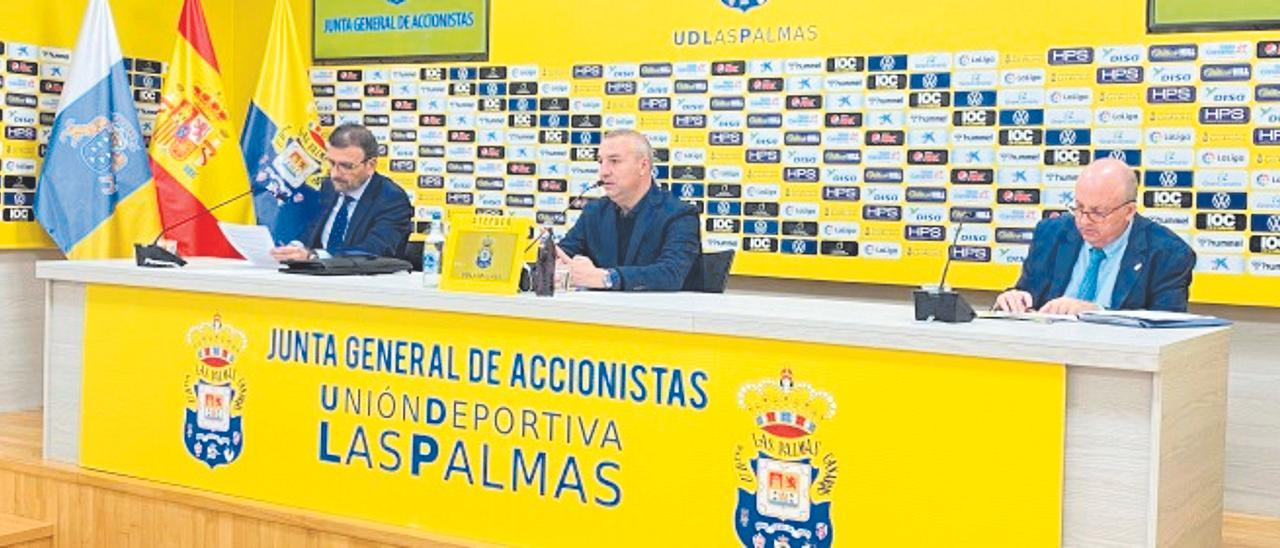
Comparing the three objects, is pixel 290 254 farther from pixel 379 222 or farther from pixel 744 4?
pixel 744 4

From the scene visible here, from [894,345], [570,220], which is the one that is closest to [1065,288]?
[894,345]

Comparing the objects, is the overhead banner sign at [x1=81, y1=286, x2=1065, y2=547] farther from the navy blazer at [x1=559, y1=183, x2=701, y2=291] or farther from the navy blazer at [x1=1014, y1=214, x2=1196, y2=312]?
the navy blazer at [x1=1014, y1=214, x2=1196, y2=312]

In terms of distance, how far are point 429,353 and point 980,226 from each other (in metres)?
2.14

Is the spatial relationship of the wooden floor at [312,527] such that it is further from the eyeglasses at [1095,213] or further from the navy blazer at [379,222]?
the navy blazer at [379,222]

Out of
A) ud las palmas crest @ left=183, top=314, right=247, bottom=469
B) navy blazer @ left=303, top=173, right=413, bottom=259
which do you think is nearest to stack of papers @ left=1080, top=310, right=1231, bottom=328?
ud las palmas crest @ left=183, top=314, right=247, bottom=469

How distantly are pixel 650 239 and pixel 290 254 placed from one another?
1.06 meters

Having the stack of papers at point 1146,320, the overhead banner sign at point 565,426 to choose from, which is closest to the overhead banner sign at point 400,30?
the overhead banner sign at point 565,426

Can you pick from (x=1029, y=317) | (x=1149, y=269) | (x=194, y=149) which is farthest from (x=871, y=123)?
(x=194, y=149)

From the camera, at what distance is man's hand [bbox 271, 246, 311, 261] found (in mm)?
4039

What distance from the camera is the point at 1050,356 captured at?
2537 mm

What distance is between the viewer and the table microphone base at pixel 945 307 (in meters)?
2.79

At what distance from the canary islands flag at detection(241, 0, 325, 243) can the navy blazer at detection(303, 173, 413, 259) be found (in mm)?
1194

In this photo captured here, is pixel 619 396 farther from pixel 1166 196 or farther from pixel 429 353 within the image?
pixel 1166 196

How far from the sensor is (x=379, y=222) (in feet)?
15.6
